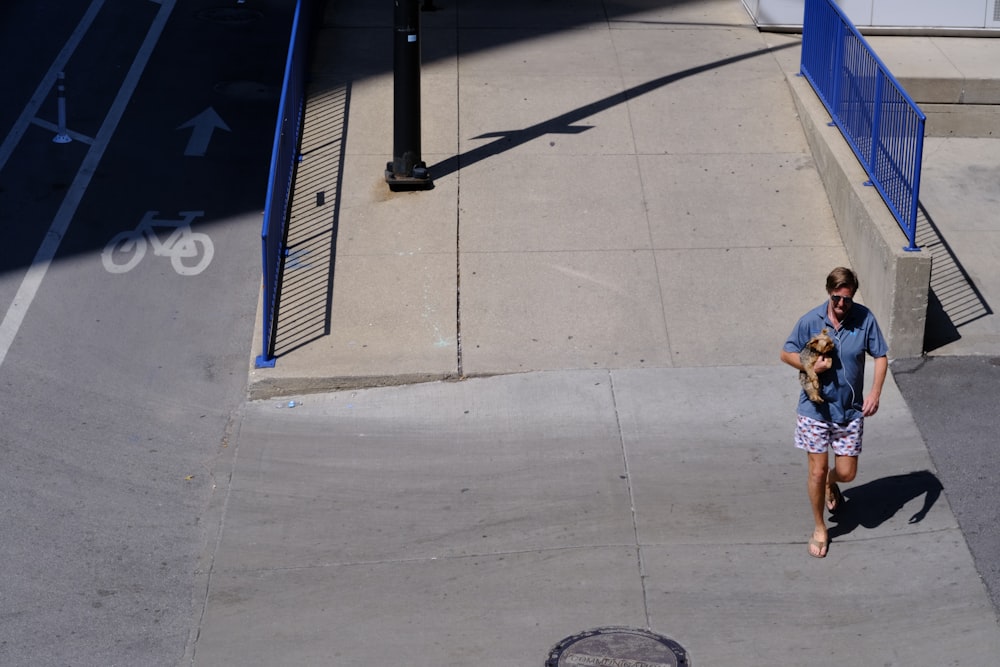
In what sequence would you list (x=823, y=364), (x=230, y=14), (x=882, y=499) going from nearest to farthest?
(x=823, y=364) < (x=882, y=499) < (x=230, y=14)

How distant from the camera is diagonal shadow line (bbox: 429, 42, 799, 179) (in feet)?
36.4

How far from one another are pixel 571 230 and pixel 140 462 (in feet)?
12.9

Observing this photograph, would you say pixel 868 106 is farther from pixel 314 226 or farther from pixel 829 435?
pixel 314 226

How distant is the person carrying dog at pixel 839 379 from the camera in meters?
6.39

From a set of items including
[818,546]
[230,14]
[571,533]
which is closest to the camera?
[818,546]

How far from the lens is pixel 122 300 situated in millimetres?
9852

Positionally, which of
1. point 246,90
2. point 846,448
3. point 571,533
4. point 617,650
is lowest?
point 571,533

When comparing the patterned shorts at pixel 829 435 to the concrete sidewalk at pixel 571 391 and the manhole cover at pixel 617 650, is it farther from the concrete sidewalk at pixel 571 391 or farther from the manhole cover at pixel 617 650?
the manhole cover at pixel 617 650

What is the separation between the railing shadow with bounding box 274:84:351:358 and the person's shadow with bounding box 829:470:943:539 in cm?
388

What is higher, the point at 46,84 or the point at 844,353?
the point at 844,353

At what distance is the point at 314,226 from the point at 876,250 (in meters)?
4.36

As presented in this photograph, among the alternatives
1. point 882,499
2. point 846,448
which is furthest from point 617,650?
point 882,499

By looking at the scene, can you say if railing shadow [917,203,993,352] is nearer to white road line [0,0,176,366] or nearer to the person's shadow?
A: the person's shadow

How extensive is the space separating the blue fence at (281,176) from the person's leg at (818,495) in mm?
3876
